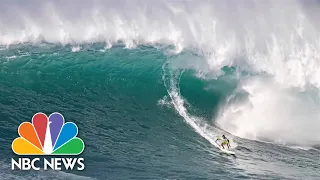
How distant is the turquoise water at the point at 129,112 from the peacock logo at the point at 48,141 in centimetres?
78

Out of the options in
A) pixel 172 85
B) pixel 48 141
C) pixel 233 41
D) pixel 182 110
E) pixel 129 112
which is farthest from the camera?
pixel 233 41

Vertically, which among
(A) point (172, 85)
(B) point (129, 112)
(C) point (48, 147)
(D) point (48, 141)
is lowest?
(C) point (48, 147)

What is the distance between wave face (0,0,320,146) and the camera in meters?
23.1

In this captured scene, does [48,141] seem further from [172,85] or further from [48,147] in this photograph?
[172,85]

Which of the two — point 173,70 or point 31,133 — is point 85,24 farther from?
point 31,133

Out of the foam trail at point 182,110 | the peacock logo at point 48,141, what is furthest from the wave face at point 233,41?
the peacock logo at point 48,141

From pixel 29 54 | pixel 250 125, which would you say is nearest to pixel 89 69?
pixel 29 54

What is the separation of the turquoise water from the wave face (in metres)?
0.84

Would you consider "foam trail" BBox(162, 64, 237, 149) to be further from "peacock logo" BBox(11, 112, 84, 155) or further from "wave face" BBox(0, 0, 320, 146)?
"peacock logo" BBox(11, 112, 84, 155)

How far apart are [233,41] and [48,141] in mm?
16965

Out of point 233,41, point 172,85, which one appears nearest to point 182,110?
point 172,85

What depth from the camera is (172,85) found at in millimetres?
24609

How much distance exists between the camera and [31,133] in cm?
1534

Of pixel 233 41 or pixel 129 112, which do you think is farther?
pixel 233 41
